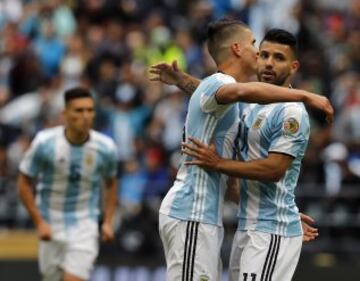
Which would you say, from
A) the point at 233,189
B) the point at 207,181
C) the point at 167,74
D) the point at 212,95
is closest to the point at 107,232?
the point at 167,74

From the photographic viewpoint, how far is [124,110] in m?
17.2

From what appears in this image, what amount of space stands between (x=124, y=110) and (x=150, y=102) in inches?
15.8

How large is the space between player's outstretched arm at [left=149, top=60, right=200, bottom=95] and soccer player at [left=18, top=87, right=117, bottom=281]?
221cm

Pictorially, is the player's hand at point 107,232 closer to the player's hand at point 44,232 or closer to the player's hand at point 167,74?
the player's hand at point 44,232

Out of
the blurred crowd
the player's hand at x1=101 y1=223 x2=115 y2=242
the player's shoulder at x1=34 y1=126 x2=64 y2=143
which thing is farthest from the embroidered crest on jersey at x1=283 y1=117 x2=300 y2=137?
the blurred crowd

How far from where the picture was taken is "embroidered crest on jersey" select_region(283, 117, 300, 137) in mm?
8328

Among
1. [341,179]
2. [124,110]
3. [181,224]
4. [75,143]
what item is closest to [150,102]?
[124,110]

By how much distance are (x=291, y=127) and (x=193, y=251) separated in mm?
1052

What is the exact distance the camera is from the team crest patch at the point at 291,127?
8328 mm

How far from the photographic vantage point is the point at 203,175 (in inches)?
334

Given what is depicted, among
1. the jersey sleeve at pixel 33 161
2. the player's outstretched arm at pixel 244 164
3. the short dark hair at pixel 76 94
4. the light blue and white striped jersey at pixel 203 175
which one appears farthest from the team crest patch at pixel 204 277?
the jersey sleeve at pixel 33 161

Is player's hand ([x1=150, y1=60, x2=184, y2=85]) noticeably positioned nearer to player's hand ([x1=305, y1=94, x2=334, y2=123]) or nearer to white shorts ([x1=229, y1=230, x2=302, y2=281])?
white shorts ([x1=229, y1=230, x2=302, y2=281])

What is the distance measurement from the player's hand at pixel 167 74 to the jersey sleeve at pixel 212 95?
36.0 inches

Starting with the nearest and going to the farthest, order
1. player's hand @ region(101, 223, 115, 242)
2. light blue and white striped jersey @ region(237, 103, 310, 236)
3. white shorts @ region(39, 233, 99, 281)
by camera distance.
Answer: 1. light blue and white striped jersey @ region(237, 103, 310, 236)
2. player's hand @ region(101, 223, 115, 242)
3. white shorts @ region(39, 233, 99, 281)
